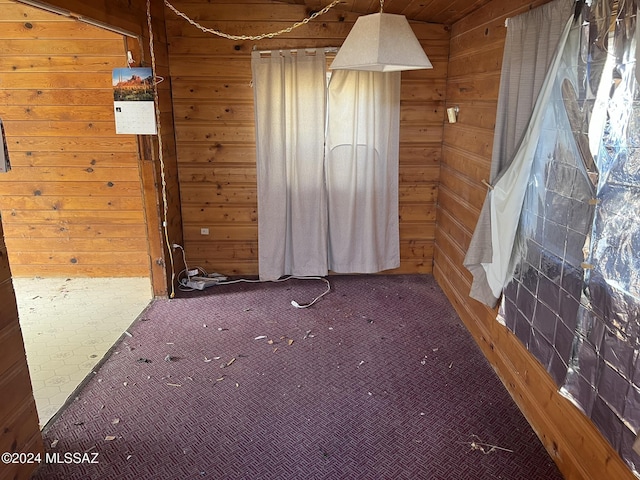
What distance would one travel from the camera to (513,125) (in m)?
2.31

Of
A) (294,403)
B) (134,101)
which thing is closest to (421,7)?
(134,101)

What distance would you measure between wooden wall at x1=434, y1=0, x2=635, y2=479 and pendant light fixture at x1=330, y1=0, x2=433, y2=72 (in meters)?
0.69

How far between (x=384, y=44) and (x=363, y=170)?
74.6 inches

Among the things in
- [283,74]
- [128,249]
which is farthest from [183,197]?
[283,74]

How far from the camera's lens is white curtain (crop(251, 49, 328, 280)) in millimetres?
3646

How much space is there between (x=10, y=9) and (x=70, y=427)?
3248 mm

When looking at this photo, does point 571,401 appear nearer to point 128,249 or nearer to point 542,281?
point 542,281

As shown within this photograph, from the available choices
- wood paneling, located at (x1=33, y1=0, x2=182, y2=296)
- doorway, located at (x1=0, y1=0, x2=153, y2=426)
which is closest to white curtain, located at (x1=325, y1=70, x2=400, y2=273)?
wood paneling, located at (x1=33, y1=0, x2=182, y2=296)

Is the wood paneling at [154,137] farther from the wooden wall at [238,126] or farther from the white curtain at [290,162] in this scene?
the white curtain at [290,162]

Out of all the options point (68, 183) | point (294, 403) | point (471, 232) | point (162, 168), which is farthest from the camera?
point (68, 183)

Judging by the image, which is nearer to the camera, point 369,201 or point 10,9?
point 10,9

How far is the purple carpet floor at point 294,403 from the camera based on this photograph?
80.9 inches

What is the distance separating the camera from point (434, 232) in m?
4.16

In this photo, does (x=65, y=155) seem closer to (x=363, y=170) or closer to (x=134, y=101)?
(x=134, y=101)
